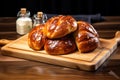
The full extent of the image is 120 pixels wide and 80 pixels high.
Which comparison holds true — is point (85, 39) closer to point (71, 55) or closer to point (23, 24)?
point (71, 55)

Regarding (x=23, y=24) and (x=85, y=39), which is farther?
(x=23, y=24)

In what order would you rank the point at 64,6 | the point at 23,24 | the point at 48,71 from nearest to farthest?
the point at 48,71
the point at 23,24
the point at 64,6

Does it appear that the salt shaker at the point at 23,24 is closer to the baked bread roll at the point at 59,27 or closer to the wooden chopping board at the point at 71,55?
the wooden chopping board at the point at 71,55

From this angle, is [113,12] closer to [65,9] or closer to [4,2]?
[65,9]

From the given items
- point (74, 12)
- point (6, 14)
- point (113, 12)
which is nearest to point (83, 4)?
point (74, 12)

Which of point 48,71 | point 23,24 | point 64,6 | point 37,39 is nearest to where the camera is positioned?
point 48,71

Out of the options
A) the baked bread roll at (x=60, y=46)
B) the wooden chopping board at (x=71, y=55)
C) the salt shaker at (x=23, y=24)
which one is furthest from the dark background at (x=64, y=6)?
the baked bread roll at (x=60, y=46)

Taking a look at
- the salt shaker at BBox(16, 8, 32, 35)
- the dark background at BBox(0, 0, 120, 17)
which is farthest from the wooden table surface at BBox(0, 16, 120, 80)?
the dark background at BBox(0, 0, 120, 17)

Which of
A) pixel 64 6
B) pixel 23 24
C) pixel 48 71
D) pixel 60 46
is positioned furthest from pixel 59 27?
pixel 64 6
